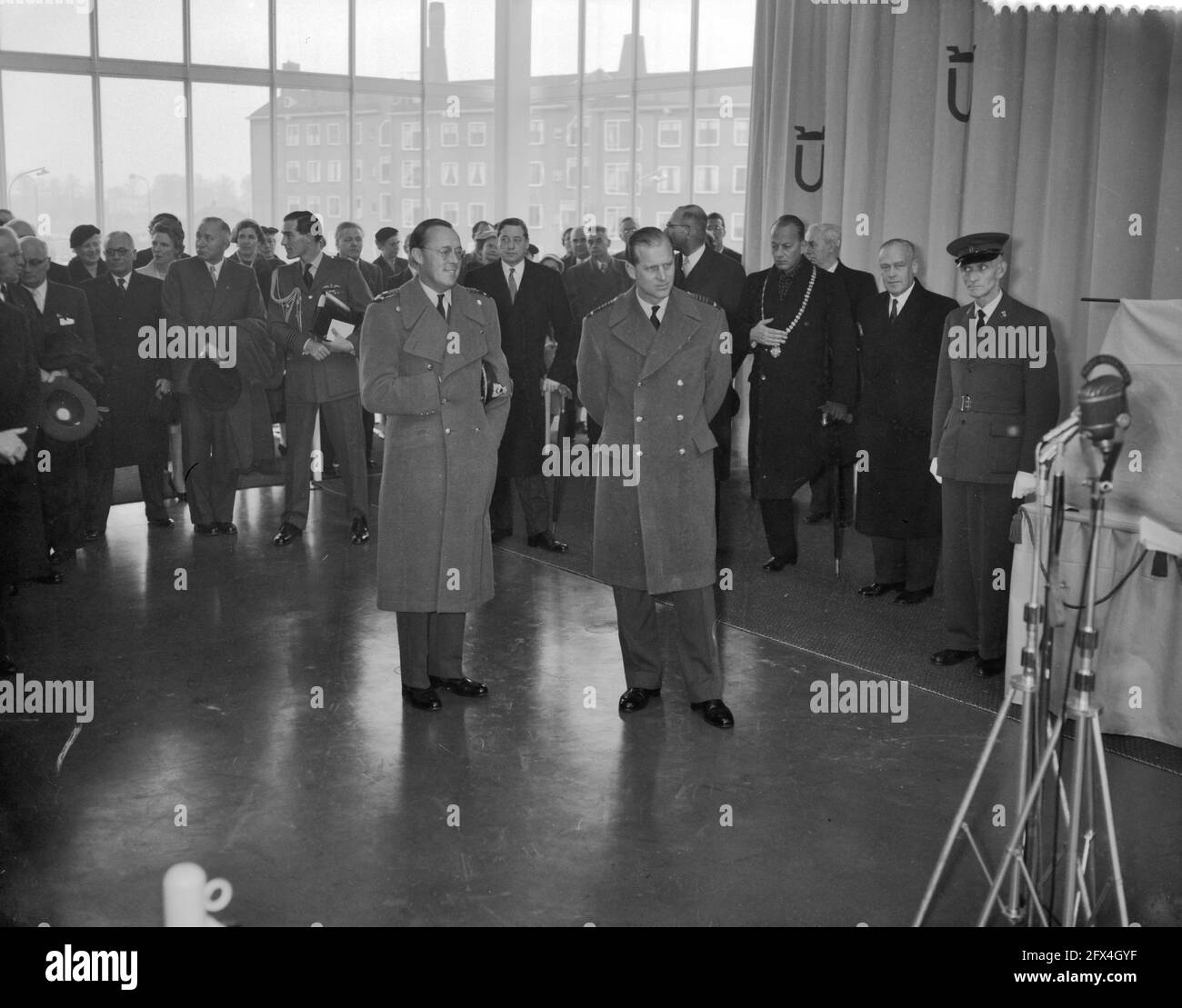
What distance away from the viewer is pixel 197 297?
24.8ft

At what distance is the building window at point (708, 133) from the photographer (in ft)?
51.8

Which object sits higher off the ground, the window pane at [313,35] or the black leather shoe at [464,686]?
the window pane at [313,35]

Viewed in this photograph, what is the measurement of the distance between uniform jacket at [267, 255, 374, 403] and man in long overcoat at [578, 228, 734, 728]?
10.2 feet

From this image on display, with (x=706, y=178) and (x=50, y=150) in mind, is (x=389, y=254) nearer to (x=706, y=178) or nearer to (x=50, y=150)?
(x=50, y=150)

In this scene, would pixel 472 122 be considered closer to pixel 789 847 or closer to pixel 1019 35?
pixel 1019 35

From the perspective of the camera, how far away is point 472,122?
17125mm

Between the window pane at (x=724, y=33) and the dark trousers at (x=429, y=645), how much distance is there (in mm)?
12124

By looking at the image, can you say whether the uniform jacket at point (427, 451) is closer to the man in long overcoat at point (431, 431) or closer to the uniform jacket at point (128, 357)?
the man in long overcoat at point (431, 431)

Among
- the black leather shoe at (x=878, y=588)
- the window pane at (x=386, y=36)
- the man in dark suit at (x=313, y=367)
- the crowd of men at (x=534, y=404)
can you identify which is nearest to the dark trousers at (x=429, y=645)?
the crowd of men at (x=534, y=404)

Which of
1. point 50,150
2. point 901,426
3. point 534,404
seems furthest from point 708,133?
point 901,426

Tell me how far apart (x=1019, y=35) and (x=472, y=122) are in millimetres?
10639

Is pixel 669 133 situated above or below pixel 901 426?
above

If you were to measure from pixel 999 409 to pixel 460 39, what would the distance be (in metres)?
13.2

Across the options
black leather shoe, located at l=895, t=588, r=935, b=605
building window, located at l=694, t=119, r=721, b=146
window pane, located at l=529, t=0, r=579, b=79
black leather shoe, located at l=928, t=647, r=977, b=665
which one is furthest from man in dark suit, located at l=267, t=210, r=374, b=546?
window pane, located at l=529, t=0, r=579, b=79
